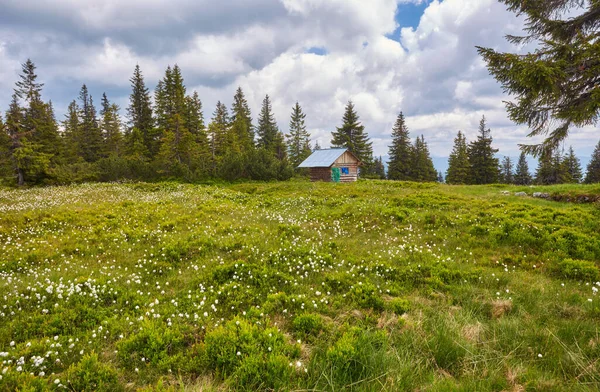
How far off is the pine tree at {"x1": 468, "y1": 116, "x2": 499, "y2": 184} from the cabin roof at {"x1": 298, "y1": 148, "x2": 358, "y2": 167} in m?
32.6

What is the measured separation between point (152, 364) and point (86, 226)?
10.2 metres

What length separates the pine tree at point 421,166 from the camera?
218 feet

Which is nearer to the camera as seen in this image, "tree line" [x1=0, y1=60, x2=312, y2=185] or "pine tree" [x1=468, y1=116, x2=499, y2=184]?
"tree line" [x1=0, y1=60, x2=312, y2=185]

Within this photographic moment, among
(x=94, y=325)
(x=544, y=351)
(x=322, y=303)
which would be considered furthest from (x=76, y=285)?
(x=544, y=351)

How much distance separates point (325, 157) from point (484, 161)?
119 ft

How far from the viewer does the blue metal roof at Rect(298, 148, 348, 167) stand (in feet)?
144

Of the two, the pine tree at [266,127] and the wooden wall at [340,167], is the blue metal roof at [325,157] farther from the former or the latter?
the pine tree at [266,127]

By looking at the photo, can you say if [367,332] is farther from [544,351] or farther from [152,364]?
[152,364]

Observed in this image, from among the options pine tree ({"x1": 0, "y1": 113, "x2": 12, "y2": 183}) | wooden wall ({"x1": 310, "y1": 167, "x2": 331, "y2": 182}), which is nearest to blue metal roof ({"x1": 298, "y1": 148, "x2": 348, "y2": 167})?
wooden wall ({"x1": 310, "y1": 167, "x2": 331, "y2": 182})

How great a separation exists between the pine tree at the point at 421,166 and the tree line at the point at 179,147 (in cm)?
25

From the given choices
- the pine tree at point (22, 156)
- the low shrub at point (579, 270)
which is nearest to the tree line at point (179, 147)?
the pine tree at point (22, 156)

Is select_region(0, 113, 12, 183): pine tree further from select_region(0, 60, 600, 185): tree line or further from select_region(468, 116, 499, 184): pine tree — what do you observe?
select_region(468, 116, 499, 184): pine tree

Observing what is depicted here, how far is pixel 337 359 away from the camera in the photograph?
430cm

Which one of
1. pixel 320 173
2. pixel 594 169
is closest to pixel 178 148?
pixel 320 173
